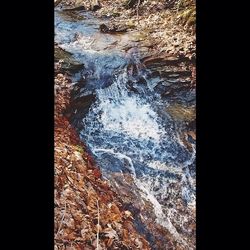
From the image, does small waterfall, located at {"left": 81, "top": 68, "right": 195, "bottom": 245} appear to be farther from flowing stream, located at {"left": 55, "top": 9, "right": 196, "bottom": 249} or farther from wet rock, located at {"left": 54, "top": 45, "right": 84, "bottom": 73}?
wet rock, located at {"left": 54, "top": 45, "right": 84, "bottom": 73}

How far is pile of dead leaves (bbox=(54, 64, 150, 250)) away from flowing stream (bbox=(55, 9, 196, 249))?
0.08 m

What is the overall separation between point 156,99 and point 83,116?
56cm

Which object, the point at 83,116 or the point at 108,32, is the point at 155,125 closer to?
the point at 83,116

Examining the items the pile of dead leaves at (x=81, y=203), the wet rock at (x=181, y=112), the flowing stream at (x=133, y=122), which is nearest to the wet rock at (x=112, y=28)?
the flowing stream at (x=133, y=122)

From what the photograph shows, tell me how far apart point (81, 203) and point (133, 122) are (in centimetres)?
70

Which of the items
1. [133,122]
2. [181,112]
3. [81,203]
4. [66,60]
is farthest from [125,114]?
[81,203]

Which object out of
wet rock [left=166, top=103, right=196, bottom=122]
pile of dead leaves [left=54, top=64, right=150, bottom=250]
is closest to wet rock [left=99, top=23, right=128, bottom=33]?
pile of dead leaves [left=54, top=64, right=150, bottom=250]

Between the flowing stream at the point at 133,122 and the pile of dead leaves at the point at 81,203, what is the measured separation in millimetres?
76

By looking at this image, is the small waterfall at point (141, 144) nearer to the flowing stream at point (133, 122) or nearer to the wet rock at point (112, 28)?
the flowing stream at point (133, 122)

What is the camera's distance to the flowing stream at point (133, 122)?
11.1 feet

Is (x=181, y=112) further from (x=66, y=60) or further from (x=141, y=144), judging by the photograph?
(x=66, y=60)

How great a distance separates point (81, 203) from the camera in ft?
11.3
